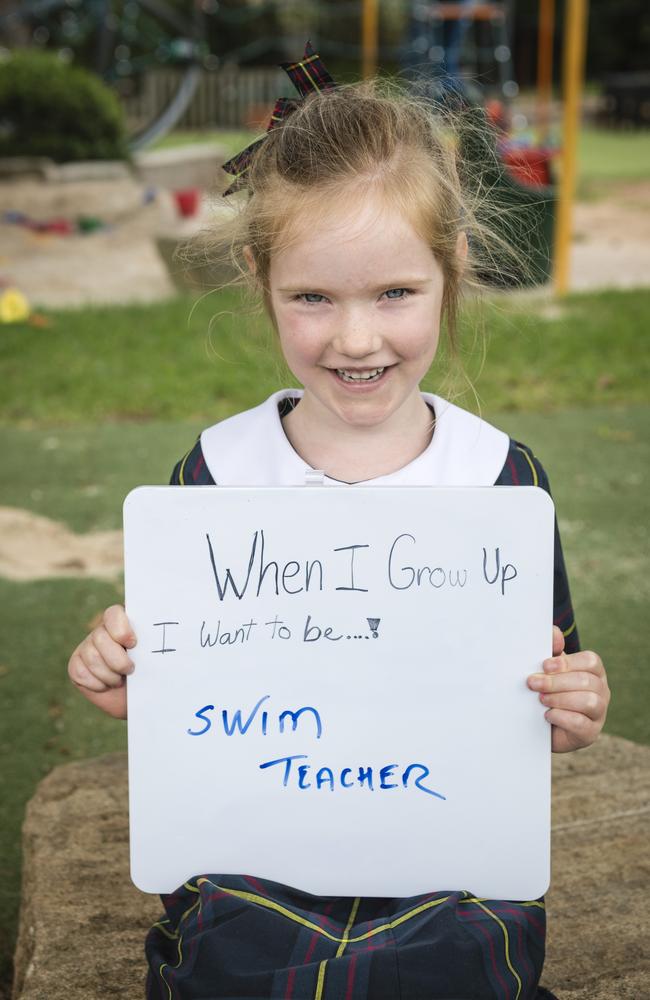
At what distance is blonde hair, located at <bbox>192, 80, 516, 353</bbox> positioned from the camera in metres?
1.43

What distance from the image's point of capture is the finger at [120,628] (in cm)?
134

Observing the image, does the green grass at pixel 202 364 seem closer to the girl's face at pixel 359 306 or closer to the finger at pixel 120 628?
the girl's face at pixel 359 306

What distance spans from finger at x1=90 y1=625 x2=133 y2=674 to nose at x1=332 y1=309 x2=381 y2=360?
0.44m

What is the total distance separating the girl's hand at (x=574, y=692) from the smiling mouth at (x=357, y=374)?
408 mm

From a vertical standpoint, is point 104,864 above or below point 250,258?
below

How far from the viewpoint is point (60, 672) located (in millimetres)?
2695

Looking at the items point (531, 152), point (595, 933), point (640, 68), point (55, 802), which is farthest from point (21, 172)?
point (640, 68)

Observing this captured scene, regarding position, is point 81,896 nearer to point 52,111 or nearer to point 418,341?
point 418,341

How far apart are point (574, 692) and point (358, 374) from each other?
0.46 metres

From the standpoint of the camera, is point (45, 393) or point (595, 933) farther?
point (45, 393)

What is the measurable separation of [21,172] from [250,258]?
7.83m

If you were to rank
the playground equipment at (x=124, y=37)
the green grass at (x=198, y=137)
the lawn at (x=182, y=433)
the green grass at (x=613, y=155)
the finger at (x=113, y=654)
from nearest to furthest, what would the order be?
the finger at (x=113, y=654) < the lawn at (x=182, y=433) < the playground equipment at (x=124, y=37) < the green grass at (x=613, y=155) < the green grass at (x=198, y=137)

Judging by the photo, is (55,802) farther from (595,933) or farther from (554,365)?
(554,365)

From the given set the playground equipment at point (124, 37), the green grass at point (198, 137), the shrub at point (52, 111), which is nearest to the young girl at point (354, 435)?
the shrub at point (52, 111)
